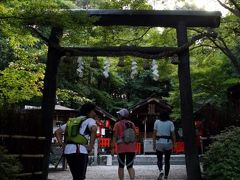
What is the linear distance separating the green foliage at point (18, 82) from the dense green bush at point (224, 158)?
750 centimetres

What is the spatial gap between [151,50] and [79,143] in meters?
4.62

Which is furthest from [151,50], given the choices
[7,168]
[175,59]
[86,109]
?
[7,168]

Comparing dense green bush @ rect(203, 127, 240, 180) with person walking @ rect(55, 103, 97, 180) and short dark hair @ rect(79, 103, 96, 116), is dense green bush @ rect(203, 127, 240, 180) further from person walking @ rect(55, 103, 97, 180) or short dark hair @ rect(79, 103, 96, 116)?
short dark hair @ rect(79, 103, 96, 116)

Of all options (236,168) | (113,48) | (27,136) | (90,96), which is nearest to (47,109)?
(27,136)

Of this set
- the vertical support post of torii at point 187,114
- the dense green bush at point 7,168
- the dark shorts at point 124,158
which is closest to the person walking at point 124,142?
the dark shorts at point 124,158

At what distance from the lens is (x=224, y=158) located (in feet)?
28.1

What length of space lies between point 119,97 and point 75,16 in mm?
28237

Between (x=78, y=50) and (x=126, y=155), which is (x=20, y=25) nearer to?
(x=78, y=50)

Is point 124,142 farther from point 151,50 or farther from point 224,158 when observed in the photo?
point 151,50

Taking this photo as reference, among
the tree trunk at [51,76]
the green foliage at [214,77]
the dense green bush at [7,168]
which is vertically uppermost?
the green foliage at [214,77]

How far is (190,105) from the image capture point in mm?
10328

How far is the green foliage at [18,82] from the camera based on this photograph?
46.4 feet

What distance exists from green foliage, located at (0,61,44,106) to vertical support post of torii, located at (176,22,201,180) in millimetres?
6012

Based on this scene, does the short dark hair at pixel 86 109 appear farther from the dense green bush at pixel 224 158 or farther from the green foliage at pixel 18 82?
the green foliage at pixel 18 82
